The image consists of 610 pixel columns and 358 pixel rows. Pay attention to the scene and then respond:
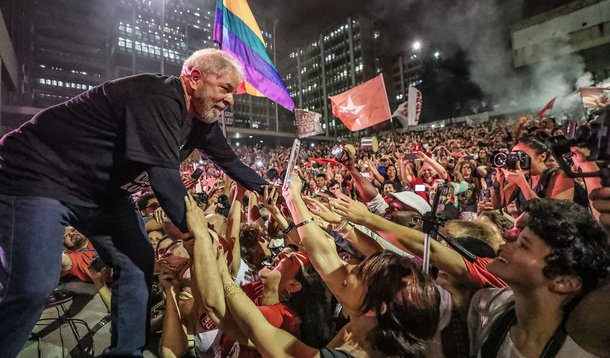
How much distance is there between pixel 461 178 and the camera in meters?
7.58

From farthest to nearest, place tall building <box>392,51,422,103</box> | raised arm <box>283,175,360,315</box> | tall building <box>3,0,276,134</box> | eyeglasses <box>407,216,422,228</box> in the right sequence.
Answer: tall building <box>392,51,422,103</box>
tall building <box>3,0,276,134</box>
eyeglasses <box>407,216,422,228</box>
raised arm <box>283,175,360,315</box>

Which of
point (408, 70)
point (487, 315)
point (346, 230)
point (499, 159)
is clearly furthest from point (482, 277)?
point (408, 70)

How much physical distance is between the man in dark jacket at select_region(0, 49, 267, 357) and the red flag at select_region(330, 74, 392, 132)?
11730mm

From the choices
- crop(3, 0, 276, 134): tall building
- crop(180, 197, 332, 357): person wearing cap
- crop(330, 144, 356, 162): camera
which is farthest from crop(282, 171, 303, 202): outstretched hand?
crop(3, 0, 276, 134): tall building

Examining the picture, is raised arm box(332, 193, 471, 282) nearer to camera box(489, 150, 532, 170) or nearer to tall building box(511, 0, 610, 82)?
camera box(489, 150, 532, 170)

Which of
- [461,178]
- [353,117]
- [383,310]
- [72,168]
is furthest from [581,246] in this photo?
[353,117]

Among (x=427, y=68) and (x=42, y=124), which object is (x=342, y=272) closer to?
(x=42, y=124)

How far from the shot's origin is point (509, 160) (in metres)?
4.02

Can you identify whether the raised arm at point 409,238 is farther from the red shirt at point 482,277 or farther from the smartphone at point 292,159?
the smartphone at point 292,159

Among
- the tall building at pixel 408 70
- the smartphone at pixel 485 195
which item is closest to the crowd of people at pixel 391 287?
the smartphone at pixel 485 195

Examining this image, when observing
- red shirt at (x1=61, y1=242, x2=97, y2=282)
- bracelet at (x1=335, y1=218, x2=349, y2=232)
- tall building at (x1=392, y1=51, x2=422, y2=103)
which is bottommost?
red shirt at (x1=61, y1=242, x2=97, y2=282)

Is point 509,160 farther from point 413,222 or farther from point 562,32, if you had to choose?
point 562,32

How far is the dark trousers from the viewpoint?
1.50 m

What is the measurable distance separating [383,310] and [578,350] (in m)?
0.89
